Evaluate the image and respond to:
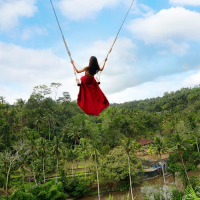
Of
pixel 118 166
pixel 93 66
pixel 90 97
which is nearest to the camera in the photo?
pixel 93 66

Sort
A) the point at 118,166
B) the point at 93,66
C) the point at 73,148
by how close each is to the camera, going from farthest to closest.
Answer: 1. the point at 73,148
2. the point at 118,166
3. the point at 93,66

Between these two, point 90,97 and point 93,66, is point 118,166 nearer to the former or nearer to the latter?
point 90,97

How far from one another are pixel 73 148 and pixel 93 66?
2891 cm

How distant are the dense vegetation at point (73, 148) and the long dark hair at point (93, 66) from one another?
12.4 metres

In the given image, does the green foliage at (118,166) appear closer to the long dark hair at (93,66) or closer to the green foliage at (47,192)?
the green foliage at (47,192)

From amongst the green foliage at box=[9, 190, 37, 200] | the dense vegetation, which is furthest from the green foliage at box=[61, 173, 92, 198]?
the green foliage at box=[9, 190, 37, 200]

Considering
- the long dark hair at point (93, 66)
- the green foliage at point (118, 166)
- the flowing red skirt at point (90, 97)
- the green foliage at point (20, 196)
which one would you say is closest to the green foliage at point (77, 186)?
the green foliage at point (118, 166)

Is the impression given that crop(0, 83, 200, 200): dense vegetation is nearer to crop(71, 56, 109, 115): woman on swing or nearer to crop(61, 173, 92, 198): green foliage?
crop(61, 173, 92, 198): green foliage

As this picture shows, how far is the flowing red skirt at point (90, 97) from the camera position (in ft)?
9.96

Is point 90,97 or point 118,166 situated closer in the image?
point 90,97

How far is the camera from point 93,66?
2.76 m

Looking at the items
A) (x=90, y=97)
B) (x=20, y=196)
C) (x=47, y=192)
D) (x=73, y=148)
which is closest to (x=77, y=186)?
(x=47, y=192)

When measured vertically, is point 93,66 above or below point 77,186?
above

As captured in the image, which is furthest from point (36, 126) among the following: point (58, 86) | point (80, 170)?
point (80, 170)
